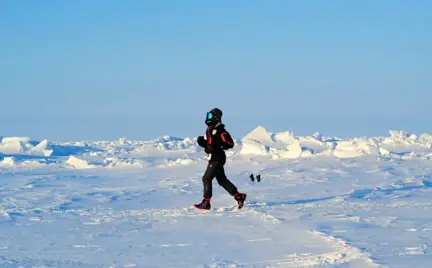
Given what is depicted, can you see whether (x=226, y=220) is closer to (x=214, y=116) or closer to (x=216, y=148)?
(x=216, y=148)

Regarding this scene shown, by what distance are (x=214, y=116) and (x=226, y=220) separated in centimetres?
175

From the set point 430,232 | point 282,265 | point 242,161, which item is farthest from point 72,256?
point 242,161

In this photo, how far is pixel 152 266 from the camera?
18.1 feet

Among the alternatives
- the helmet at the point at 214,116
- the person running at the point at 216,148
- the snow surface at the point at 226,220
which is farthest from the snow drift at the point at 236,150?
the helmet at the point at 214,116

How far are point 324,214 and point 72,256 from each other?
378 cm

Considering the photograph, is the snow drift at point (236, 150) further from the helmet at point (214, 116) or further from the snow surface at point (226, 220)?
the helmet at point (214, 116)

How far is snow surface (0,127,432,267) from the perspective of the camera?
5793 millimetres

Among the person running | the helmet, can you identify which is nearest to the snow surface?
the person running

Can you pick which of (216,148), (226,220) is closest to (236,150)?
(216,148)

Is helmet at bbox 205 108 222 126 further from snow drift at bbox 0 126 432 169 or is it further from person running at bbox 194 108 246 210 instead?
snow drift at bbox 0 126 432 169

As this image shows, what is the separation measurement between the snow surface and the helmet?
1.32 meters

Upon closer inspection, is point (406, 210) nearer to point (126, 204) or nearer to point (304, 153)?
point (126, 204)

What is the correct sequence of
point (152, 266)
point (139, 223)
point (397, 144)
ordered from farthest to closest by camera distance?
point (397, 144), point (139, 223), point (152, 266)

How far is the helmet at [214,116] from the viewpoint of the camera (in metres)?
9.32
